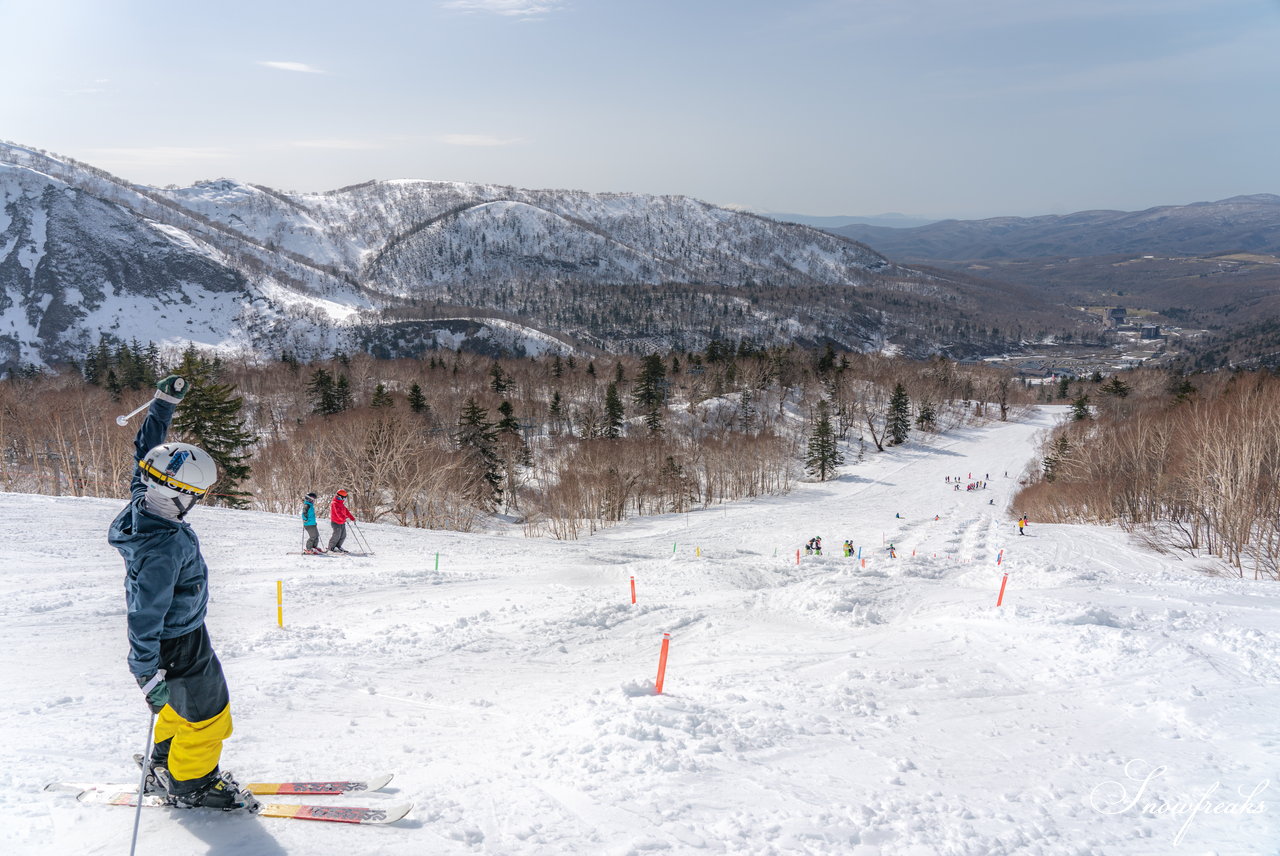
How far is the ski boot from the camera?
4.09 m

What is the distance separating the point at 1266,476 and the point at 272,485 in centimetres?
5161

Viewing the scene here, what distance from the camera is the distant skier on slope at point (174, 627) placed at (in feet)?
12.4

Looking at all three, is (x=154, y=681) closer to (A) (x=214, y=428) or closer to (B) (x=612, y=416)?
(A) (x=214, y=428)

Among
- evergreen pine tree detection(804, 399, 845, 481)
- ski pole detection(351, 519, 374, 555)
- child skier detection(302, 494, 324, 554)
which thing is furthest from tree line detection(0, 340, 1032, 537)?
child skier detection(302, 494, 324, 554)

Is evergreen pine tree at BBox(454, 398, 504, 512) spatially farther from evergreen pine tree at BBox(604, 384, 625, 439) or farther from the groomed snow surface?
the groomed snow surface

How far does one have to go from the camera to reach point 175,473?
152 inches

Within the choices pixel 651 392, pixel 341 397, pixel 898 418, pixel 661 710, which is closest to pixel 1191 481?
pixel 661 710

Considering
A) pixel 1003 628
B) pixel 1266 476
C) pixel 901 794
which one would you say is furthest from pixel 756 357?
pixel 901 794

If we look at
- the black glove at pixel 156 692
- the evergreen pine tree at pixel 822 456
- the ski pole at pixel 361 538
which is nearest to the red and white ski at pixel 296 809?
the black glove at pixel 156 692

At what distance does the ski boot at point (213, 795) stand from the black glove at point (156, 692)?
0.63m

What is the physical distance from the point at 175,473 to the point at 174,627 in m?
1.00

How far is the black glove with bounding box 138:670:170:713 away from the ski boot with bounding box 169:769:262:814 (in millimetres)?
634

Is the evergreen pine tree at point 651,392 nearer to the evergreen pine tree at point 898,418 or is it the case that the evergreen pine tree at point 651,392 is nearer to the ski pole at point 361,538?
the evergreen pine tree at point 898,418

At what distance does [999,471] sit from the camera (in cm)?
7025
